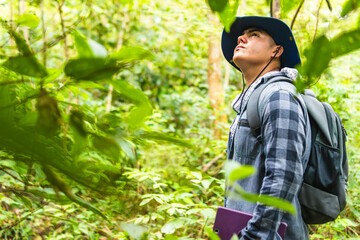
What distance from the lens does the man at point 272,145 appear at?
113 centimetres

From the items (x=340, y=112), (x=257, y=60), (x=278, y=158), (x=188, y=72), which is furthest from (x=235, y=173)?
(x=188, y=72)

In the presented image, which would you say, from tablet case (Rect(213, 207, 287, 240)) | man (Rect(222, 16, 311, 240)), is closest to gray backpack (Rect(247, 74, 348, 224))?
man (Rect(222, 16, 311, 240))

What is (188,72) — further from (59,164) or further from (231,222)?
(59,164)

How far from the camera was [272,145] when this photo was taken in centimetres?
117

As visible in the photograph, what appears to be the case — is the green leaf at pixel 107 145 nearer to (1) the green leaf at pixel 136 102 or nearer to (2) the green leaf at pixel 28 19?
(1) the green leaf at pixel 136 102

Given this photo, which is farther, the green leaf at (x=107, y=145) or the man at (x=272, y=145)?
the man at (x=272, y=145)

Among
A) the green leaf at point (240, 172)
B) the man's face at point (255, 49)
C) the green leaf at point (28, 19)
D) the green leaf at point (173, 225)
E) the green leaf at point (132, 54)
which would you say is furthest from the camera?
the man's face at point (255, 49)

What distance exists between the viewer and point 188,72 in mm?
6809

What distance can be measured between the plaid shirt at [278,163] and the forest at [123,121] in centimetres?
17

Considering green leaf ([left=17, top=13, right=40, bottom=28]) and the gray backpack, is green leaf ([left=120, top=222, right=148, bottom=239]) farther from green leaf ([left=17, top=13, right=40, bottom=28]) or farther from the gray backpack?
the gray backpack

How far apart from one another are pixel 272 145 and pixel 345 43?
0.88 m

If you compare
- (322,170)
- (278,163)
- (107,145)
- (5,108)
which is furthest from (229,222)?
(5,108)

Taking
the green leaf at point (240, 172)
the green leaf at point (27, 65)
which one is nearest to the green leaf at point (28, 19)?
the green leaf at point (27, 65)

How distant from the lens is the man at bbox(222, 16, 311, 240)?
1130 millimetres
